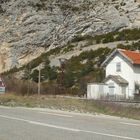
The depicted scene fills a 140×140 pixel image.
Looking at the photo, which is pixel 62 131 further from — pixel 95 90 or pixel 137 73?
Answer: pixel 137 73

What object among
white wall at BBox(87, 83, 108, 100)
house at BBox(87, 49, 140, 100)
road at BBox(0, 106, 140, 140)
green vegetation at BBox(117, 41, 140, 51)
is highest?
green vegetation at BBox(117, 41, 140, 51)

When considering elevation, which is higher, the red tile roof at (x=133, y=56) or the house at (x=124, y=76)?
the red tile roof at (x=133, y=56)

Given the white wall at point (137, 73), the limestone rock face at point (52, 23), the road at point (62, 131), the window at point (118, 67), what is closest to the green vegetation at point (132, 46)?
the limestone rock face at point (52, 23)

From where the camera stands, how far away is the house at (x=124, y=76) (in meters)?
62.2

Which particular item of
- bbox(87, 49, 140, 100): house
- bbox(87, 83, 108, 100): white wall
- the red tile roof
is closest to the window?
bbox(87, 49, 140, 100): house

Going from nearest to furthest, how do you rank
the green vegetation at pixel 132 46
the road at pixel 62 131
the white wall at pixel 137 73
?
the road at pixel 62 131
the white wall at pixel 137 73
the green vegetation at pixel 132 46

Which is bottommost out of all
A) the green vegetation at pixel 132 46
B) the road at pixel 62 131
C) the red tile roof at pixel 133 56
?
the road at pixel 62 131

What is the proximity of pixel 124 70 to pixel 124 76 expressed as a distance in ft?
2.65

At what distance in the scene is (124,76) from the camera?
63531 millimetres

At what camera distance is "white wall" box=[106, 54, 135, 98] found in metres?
62.5

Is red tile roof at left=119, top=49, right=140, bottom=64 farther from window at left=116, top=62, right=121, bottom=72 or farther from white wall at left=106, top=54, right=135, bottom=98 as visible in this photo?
window at left=116, top=62, right=121, bottom=72

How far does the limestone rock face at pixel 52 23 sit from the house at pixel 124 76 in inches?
1578

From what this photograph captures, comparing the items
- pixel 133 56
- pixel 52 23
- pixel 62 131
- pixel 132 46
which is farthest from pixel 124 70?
pixel 62 131

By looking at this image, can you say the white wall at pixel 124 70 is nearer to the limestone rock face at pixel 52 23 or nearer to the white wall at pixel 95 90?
the white wall at pixel 95 90
